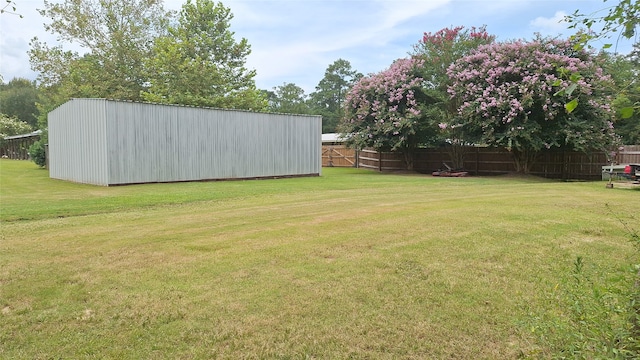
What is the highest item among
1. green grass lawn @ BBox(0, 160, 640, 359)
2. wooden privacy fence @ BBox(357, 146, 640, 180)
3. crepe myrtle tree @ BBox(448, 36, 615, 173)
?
crepe myrtle tree @ BBox(448, 36, 615, 173)

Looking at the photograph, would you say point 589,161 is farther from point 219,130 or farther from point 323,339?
point 323,339

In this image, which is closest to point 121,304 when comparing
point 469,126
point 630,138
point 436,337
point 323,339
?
point 323,339

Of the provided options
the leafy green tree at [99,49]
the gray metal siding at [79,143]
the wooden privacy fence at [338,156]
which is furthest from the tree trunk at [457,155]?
the leafy green tree at [99,49]

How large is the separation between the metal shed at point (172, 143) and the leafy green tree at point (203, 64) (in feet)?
25.7

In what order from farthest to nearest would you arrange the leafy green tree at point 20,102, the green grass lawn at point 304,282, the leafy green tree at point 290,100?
the leafy green tree at point 20,102
the leafy green tree at point 290,100
the green grass lawn at point 304,282

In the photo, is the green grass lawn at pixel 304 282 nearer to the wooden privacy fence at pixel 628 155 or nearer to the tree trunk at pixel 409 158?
the wooden privacy fence at pixel 628 155

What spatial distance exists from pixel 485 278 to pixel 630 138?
2305cm

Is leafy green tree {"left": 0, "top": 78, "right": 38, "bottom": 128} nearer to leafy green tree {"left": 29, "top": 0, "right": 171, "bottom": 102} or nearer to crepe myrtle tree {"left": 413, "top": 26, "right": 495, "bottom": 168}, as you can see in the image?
leafy green tree {"left": 29, "top": 0, "right": 171, "bottom": 102}

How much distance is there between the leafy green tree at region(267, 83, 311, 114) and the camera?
160ft

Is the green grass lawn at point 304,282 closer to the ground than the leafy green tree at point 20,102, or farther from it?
closer to the ground

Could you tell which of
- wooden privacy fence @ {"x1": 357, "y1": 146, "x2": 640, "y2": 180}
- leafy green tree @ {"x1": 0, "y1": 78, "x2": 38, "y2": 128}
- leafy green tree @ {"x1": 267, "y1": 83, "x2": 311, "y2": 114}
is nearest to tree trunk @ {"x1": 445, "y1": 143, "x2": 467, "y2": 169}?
wooden privacy fence @ {"x1": 357, "y1": 146, "x2": 640, "y2": 180}

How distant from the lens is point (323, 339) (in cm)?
266

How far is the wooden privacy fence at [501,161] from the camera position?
57.7 ft

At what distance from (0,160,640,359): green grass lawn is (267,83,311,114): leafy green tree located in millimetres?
42366
